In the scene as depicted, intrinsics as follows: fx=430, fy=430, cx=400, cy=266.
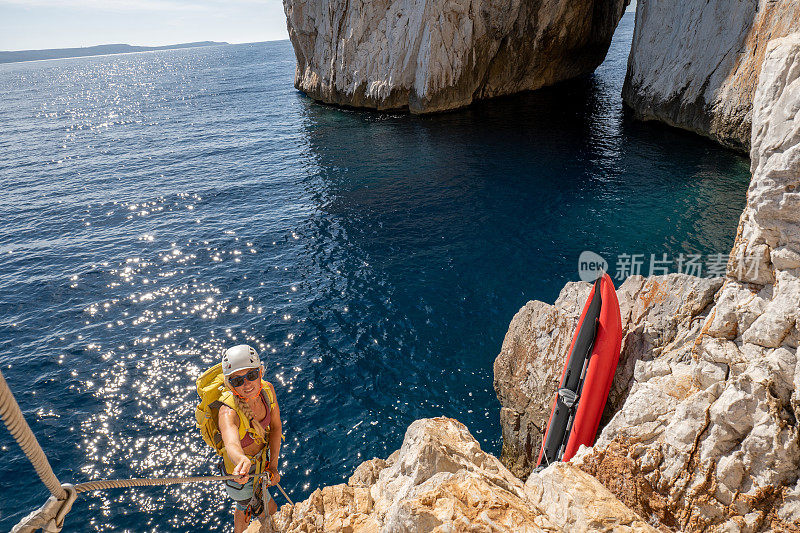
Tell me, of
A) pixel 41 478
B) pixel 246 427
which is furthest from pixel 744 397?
pixel 41 478

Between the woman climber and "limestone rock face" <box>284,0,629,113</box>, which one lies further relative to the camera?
"limestone rock face" <box>284,0,629,113</box>

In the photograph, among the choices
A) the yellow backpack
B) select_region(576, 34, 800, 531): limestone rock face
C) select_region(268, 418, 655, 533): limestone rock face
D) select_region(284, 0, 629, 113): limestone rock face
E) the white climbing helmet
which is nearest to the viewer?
select_region(268, 418, 655, 533): limestone rock face

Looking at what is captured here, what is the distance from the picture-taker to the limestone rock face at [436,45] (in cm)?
3509

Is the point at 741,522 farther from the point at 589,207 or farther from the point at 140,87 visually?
the point at 140,87

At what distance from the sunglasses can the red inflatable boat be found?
639 centimetres

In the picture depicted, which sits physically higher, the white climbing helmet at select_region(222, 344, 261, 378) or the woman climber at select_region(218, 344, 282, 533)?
the white climbing helmet at select_region(222, 344, 261, 378)

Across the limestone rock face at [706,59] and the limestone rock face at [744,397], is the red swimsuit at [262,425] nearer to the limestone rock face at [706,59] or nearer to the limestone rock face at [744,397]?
the limestone rock face at [744,397]

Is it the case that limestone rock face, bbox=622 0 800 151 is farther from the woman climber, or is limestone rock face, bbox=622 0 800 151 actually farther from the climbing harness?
the climbing harness

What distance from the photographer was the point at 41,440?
436 inches

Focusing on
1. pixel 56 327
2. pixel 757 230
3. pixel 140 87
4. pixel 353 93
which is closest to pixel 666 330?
pixel 757 230

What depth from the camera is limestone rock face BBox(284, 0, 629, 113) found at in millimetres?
35094

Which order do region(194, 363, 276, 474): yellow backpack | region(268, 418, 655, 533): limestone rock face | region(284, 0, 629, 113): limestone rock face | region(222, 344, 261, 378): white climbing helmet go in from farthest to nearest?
1. region(284, 0, 629, 113): limestone rock face
2. region(194, 363, 276, 474): yellow backpack
3. region(222, 344, 261, 378): white climbing helmet
4. region(268, 418, 655, 533): limestone rock face

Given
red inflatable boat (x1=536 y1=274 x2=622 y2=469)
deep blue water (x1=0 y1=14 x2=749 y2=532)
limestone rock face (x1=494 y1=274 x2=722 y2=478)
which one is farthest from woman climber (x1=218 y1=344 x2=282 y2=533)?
limestone rock face (x1=494 y1=274 x2=722 y2=478)

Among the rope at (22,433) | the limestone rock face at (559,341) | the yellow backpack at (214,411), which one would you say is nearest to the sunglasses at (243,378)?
the yellow backpack at (214,411)
